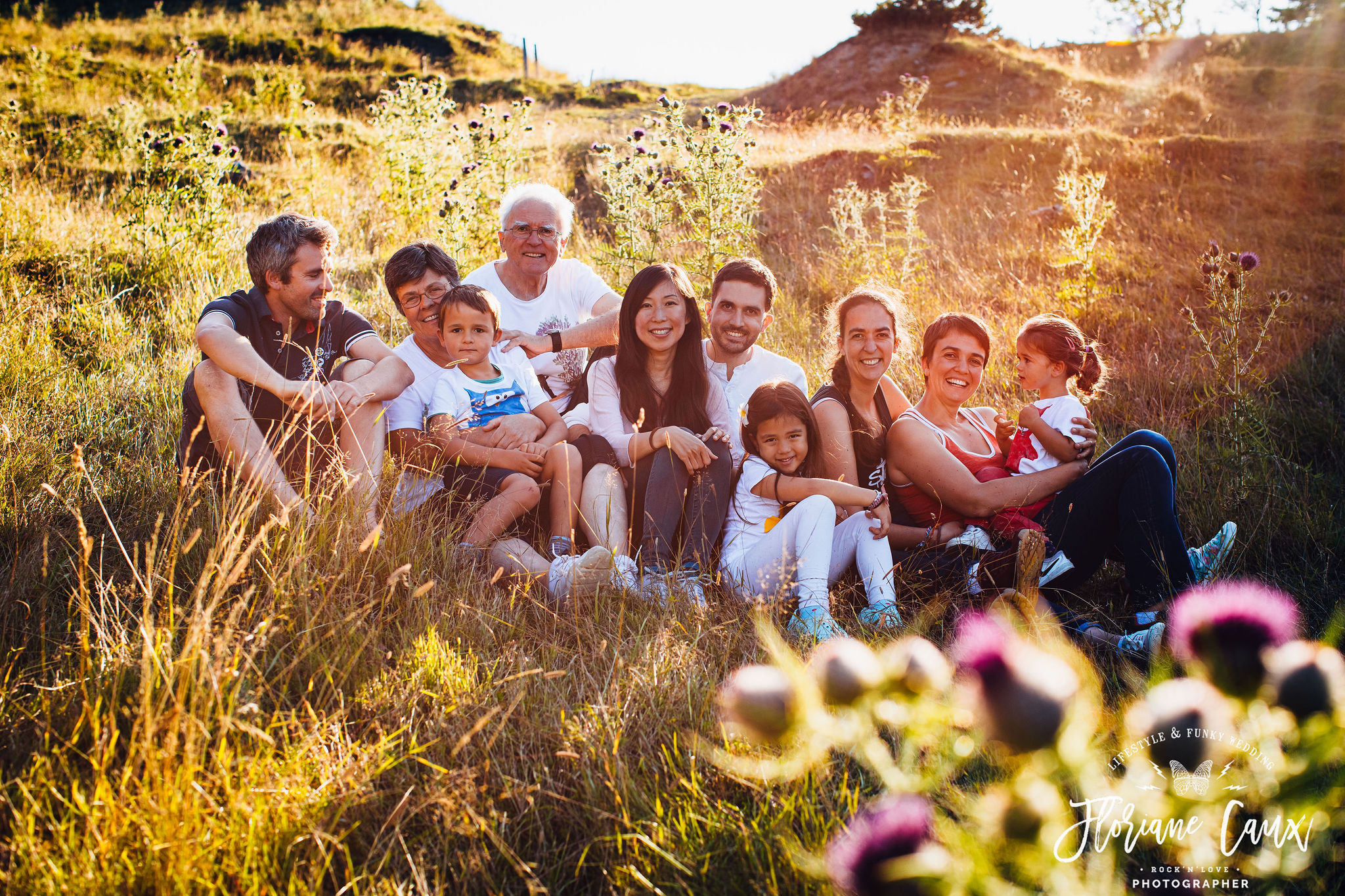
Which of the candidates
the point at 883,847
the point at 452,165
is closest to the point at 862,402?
the point at 883,847

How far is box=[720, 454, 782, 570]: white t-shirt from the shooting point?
309 centimetres

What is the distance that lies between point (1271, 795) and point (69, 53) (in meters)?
17.0

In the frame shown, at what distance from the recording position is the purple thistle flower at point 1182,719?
513mm

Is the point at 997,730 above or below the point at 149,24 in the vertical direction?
below

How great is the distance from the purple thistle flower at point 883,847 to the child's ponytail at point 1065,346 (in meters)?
2.96

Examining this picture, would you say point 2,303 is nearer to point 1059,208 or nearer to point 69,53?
point 1059,208

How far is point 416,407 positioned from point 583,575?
1.25m

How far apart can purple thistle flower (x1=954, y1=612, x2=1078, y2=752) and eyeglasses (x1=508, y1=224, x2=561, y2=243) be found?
12.7 feet

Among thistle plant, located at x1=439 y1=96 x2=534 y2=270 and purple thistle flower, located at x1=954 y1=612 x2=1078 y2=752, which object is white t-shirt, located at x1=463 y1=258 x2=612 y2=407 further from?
purple thistle flower, located at x1=954 y1=612 x2=1078 y2=752

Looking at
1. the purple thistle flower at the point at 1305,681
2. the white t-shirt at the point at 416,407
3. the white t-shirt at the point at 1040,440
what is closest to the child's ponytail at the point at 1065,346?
the white t-shirt at the point at 1040,440

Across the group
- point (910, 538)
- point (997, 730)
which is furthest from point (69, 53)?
point (997, 730)

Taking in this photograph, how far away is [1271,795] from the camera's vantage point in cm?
54

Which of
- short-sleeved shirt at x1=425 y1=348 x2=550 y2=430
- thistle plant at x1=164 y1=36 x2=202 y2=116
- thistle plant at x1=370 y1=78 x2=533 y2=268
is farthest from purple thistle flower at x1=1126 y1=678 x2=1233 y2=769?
thistle plant at x1=164 y1=36 x2=202 y2=116

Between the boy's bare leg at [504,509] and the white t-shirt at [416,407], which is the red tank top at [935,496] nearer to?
the boy's bare leg at [504,509]
